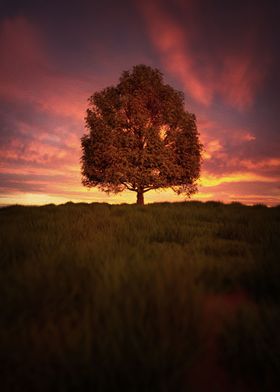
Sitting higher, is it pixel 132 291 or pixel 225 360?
pixel 132 291

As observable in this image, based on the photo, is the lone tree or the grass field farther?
the lone tree

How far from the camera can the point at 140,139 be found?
24.5 metres

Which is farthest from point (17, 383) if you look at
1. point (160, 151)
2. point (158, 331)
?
point (160, 151)

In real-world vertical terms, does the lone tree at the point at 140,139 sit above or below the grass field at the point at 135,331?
above

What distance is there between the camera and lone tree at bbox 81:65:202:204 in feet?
75.6

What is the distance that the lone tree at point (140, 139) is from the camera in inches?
907

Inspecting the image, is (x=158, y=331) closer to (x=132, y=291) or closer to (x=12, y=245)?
(x=132, y=291)

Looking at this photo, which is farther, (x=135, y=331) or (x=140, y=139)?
(x=140, y=139)

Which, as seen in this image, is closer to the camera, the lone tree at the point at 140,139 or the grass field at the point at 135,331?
the grass field at the point at 135,331

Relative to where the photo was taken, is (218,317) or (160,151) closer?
(218,317)

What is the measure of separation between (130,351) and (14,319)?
1.00 meters

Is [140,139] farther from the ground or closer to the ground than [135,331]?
farther from the ground

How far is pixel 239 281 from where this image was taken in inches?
120

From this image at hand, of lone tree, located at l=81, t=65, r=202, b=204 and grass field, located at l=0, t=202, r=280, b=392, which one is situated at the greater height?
lone tree, located at l=81, t=65, r=202, b=204
